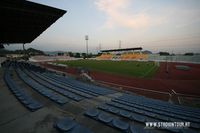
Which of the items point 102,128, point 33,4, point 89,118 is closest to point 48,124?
point 89,118

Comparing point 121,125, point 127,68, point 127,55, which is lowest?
point 127,68

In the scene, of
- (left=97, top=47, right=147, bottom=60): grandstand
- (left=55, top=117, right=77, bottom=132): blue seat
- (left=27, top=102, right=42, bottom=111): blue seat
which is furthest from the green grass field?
(left=97, top=47, right=147, bottom=60): grandstand

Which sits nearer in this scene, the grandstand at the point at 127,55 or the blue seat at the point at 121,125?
the blue seat at the point at 121,125

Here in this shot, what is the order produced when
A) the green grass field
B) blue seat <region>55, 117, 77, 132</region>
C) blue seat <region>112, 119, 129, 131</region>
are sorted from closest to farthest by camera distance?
blue seat <region>55, 117, 77, 132</region> → blue seat <region>112, 119, 129, 131</region> → the green grass field

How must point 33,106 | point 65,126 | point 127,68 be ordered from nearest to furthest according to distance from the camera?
1. point 65,126
2. point 33,106
3. point 127,68

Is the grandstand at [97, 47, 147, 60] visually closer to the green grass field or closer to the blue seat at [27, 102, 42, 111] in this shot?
the green grass field

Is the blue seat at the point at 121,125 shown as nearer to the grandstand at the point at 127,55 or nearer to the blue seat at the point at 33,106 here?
the blue seat at the point at 33,106

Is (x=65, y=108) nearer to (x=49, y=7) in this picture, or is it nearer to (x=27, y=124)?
(x=27, y=124)

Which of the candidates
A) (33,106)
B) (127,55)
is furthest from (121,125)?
(127,55)

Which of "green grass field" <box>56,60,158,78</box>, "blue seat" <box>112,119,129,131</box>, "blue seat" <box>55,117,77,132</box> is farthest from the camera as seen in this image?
"green grass field" <box>56,60,158,78</box>

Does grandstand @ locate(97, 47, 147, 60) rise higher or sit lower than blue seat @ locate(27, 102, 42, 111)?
higher

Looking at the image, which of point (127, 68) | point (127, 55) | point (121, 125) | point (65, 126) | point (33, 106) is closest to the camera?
point (65, 126)

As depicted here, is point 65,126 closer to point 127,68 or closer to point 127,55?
point 127,68

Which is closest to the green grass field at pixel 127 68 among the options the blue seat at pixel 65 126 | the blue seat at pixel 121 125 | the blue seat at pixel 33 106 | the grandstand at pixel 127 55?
the blue seat at pixel 121 125
